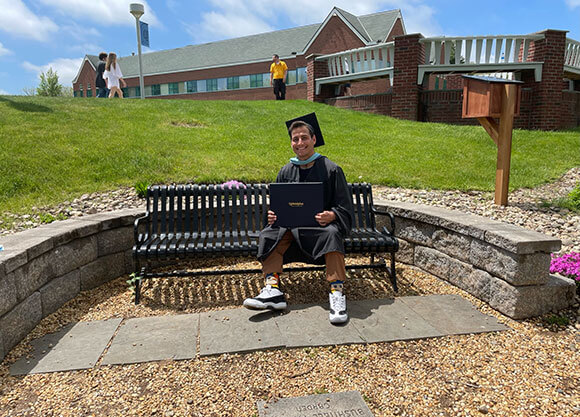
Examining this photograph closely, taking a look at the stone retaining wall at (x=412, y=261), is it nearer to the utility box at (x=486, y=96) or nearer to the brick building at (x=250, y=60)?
the utility box at (x=486, y=96)

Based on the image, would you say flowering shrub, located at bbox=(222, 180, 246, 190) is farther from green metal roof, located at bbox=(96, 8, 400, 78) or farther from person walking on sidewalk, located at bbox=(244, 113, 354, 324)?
green metal roof, located at bbox=(96, 8, 400, 78)

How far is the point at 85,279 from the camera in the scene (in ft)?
12.6

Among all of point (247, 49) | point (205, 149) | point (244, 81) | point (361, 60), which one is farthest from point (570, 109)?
point (247, 49)

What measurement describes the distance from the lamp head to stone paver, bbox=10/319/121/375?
18.4 meters

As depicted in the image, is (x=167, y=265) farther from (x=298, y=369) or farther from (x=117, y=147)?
(x=117, y=147)

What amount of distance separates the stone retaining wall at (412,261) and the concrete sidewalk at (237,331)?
9.4 inches

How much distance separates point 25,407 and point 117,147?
631 cm

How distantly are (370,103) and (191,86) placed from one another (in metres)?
31.6

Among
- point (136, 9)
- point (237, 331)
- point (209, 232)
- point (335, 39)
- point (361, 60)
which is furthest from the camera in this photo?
point (335, 39)

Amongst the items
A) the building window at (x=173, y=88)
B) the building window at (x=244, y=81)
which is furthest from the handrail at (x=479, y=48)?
the building window at (x=173, y=88)

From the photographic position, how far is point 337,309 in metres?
3.20

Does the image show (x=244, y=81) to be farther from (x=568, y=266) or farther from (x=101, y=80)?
(x=568, y=266)

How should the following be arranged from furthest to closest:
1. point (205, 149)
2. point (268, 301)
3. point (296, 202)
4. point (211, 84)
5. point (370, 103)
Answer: point (211, 84) → point (370, 103) → point (205, 149) → point (296, 202) → point (268, 301)

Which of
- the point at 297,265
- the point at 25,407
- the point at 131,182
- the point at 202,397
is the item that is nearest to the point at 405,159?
the point at 297,265
